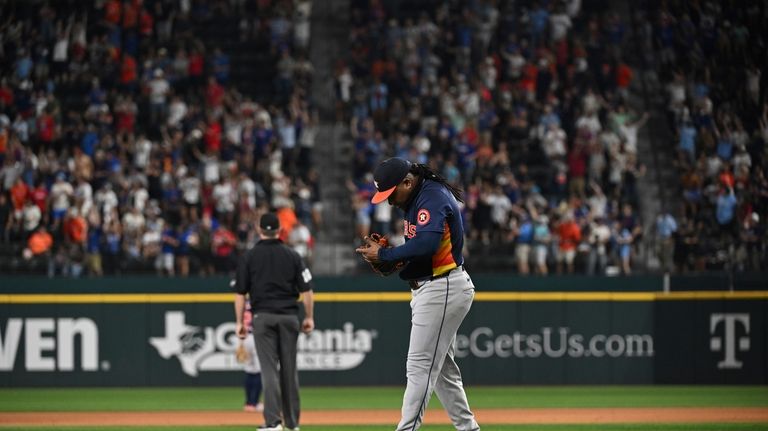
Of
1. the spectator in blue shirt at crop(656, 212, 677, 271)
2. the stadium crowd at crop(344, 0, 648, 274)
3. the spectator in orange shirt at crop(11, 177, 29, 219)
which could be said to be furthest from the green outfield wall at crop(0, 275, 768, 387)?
the spectator in orange shirt at crop(11, 177, 29, 219)

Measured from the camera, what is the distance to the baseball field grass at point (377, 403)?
1329 centimetres

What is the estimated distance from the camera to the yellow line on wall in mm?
19031

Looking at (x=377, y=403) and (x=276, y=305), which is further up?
(x=276, y=305)

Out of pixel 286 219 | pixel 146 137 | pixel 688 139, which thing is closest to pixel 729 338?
pixel 286 219

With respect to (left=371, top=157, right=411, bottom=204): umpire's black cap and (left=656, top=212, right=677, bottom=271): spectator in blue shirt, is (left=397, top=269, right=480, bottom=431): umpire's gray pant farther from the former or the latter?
(left=656, top=212, right=677, bottom=271): spectator in blue shirt

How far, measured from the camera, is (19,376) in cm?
1888

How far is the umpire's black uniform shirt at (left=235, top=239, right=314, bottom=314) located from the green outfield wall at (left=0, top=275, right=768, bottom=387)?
7419mm

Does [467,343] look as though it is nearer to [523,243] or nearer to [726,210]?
[523,243]

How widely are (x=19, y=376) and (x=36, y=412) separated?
12.4 ft

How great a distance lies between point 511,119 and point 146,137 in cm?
793

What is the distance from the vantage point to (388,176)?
860 cm

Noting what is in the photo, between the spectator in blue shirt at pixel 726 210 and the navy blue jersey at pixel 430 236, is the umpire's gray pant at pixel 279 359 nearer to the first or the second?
the navy blue jersey at pixel 430 236

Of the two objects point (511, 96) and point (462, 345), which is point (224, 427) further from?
point (511, 96)

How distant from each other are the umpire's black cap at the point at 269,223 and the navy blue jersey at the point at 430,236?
3349 millimetres
